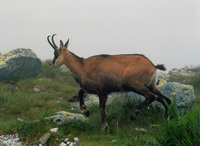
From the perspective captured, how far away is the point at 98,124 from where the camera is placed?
693 cm

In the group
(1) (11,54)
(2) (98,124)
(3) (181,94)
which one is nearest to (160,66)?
(3) (181,94)

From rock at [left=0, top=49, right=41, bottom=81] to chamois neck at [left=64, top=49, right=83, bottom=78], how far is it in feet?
28.9

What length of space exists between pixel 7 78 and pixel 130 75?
1058 cm

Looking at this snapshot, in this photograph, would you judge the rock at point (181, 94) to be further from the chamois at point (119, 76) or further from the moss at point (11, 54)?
the moss at point (11, 54)

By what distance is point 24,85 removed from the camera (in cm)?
1398

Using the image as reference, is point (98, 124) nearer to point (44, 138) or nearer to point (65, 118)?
point (65, 118)

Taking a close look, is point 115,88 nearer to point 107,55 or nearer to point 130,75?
point 130,75

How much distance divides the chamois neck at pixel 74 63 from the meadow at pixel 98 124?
4.78 ft

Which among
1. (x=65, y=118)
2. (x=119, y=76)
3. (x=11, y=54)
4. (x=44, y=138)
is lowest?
(x=44, y=138)

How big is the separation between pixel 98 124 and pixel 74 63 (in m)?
1.95

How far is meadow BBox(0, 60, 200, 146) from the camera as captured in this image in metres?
4.02

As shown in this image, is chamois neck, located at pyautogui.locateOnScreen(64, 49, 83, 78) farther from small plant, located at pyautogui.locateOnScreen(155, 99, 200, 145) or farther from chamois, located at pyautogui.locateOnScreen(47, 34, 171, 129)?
small plant, located at pyautogui.locateOnScreen(155, 99, 200, 145)

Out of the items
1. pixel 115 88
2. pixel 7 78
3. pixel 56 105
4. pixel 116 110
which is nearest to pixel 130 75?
pixel 115 88

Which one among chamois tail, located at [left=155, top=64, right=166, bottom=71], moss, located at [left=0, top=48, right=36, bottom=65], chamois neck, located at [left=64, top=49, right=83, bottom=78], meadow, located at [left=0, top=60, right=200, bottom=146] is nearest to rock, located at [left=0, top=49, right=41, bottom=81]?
moss, located at [left=0, top=48, right=36, bottom=65]
